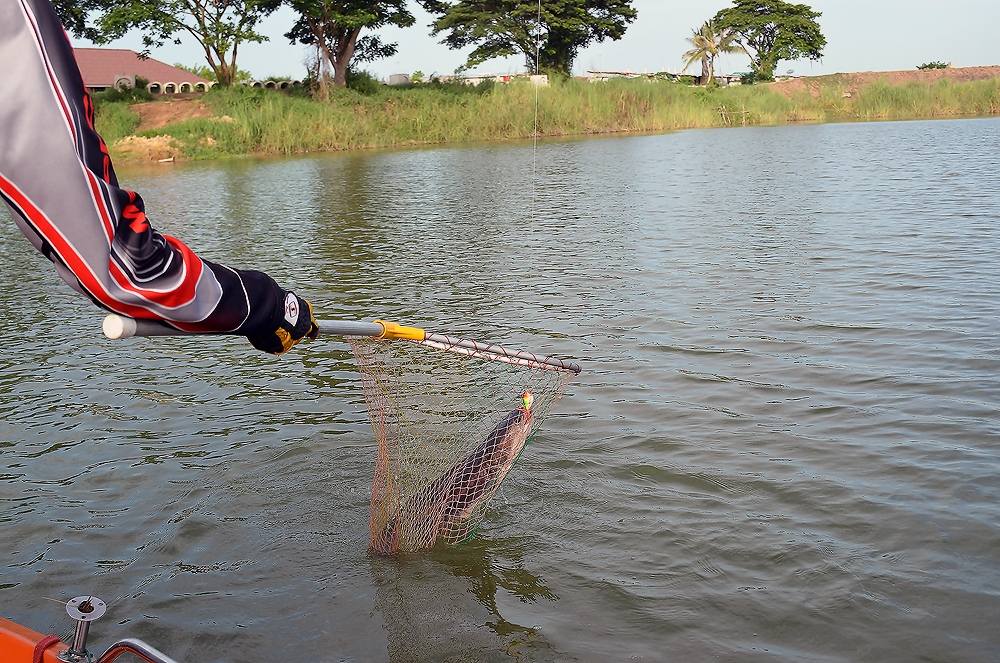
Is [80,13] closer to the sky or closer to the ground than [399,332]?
closer to the sky

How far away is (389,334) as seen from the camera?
3.68m

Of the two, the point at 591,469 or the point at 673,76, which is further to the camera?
the point at 673,76

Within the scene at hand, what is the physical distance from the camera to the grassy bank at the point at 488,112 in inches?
1458

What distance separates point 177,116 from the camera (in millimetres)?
39312

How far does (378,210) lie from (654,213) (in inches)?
224

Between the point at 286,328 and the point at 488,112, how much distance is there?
3968 cm

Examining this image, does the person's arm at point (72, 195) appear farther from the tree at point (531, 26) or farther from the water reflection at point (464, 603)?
the tree at point (531, 26)

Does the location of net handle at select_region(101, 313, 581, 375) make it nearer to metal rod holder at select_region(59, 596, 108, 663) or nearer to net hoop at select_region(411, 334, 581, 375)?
net hoop at select_region(411, 334, 581, 375)

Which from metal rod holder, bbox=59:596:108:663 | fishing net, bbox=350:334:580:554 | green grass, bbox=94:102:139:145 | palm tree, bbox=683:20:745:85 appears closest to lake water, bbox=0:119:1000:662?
fishing net, bbox=350:334:580:554

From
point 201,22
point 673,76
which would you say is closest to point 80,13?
point 201,22

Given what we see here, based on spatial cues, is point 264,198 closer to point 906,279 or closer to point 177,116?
point 906,279

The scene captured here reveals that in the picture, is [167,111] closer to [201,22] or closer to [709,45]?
[201,22]

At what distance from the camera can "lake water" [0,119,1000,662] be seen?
448 centimetres

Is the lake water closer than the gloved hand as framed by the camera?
No
